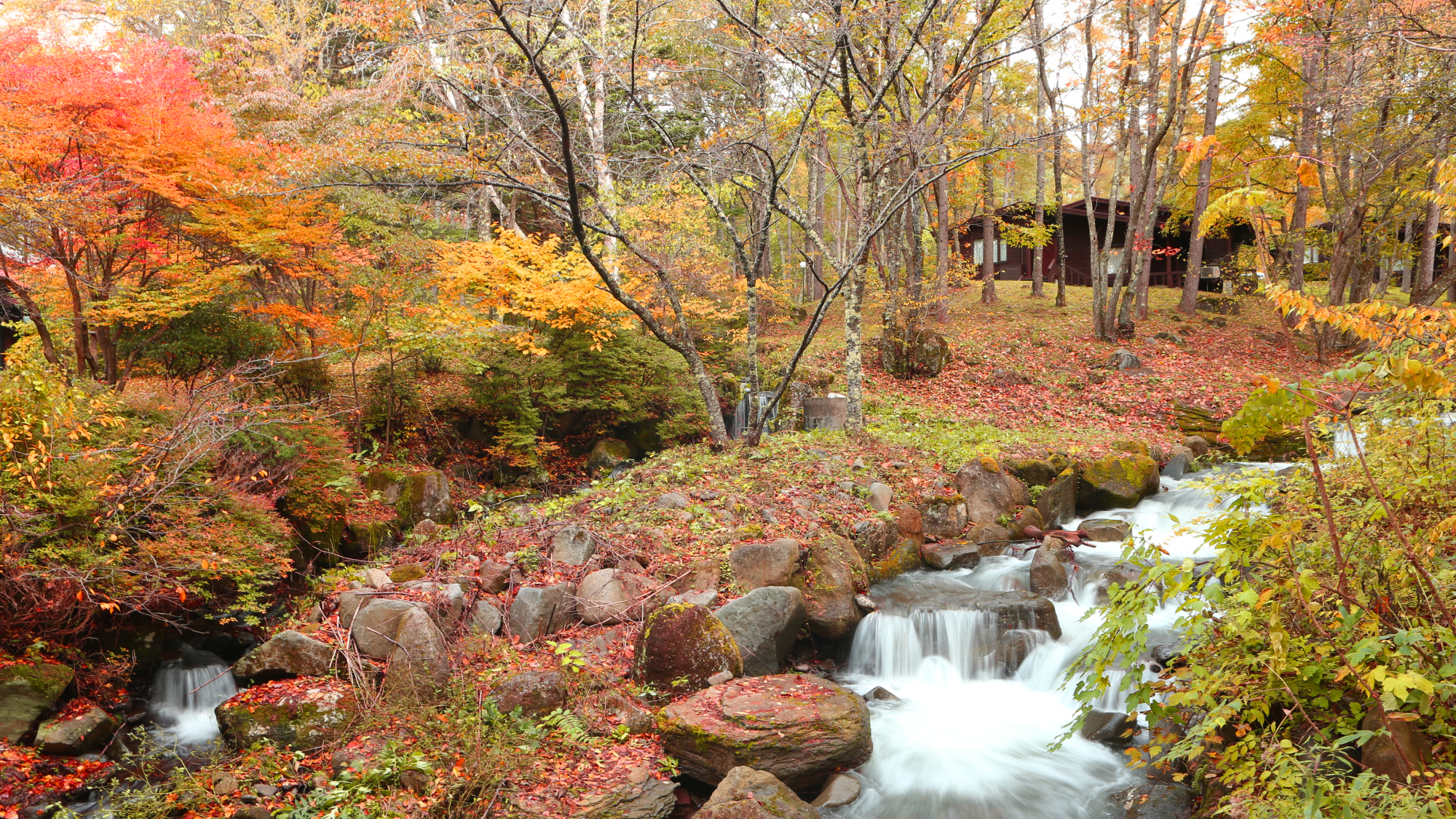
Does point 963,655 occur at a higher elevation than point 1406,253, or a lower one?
lower

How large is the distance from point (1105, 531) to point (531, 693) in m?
7.89

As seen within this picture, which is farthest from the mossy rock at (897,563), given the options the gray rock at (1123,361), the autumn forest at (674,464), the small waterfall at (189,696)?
the gray rock at (1123,361)

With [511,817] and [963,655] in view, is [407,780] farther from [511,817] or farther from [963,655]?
[963,655]

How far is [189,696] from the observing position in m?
6.47

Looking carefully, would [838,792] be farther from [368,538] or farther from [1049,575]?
[368,538]

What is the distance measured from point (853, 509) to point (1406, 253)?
18958mm

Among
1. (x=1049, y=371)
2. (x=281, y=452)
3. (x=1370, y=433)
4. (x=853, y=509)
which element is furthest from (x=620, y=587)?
(x=1049, y=371)

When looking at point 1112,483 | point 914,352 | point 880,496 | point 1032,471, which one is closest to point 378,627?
point 880,496

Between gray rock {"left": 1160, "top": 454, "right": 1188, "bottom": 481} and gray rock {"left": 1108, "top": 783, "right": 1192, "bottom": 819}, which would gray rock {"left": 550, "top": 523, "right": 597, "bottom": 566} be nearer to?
gray rock {"left": 1108, "top": 783, "right": 1192, "bottom": 819}

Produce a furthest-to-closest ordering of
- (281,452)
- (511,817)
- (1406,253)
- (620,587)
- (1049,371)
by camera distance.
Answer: (1406,253) → (1049,371) → (281,452) → (620,587) → (511,817)

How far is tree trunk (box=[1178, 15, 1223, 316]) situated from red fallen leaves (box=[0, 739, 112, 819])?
1840 cm

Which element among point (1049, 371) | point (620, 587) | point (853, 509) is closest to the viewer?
point (620, 587)

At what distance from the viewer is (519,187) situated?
8336 mm

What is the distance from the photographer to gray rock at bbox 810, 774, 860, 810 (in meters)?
5.32
